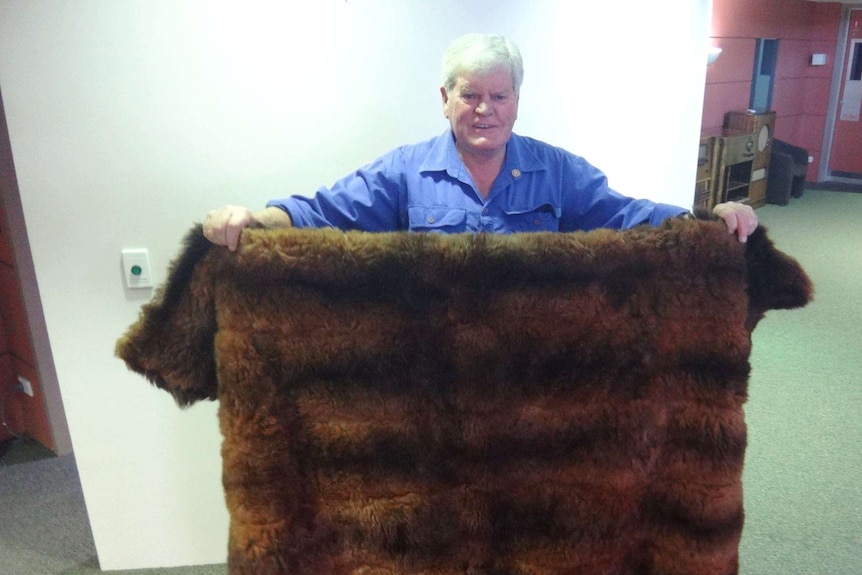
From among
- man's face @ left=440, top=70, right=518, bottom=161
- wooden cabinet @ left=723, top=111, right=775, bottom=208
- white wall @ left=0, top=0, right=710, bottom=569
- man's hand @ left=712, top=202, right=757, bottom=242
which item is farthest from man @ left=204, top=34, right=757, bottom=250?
wooden cabinet @ left=723, top=111, right=775, bottom=208

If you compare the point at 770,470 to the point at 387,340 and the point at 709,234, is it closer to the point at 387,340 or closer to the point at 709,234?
the point at 709,234

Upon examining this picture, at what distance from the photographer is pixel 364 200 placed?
1.45 meters

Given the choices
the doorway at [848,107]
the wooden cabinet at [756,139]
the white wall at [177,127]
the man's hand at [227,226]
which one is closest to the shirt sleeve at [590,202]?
the white wall at [177,127]

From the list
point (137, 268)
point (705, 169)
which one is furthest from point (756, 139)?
point (137, 268)

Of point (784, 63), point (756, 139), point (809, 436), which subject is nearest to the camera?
point (809, 436)

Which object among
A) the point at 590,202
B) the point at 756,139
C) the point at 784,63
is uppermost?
the point at 784,63

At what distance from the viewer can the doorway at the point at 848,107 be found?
727 centimetres

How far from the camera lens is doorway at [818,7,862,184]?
7.27 meters

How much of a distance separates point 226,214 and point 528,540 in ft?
2.49

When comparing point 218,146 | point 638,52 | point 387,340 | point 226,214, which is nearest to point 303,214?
point 226,214

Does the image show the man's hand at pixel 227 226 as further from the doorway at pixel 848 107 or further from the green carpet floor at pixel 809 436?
the doorway at pixel 848 107

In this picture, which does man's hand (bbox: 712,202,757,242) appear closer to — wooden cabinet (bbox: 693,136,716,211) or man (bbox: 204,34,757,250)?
man (bbox: 204,34,757,250)

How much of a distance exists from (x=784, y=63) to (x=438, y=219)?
706 cm

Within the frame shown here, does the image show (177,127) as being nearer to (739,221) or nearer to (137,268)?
(137,268)
